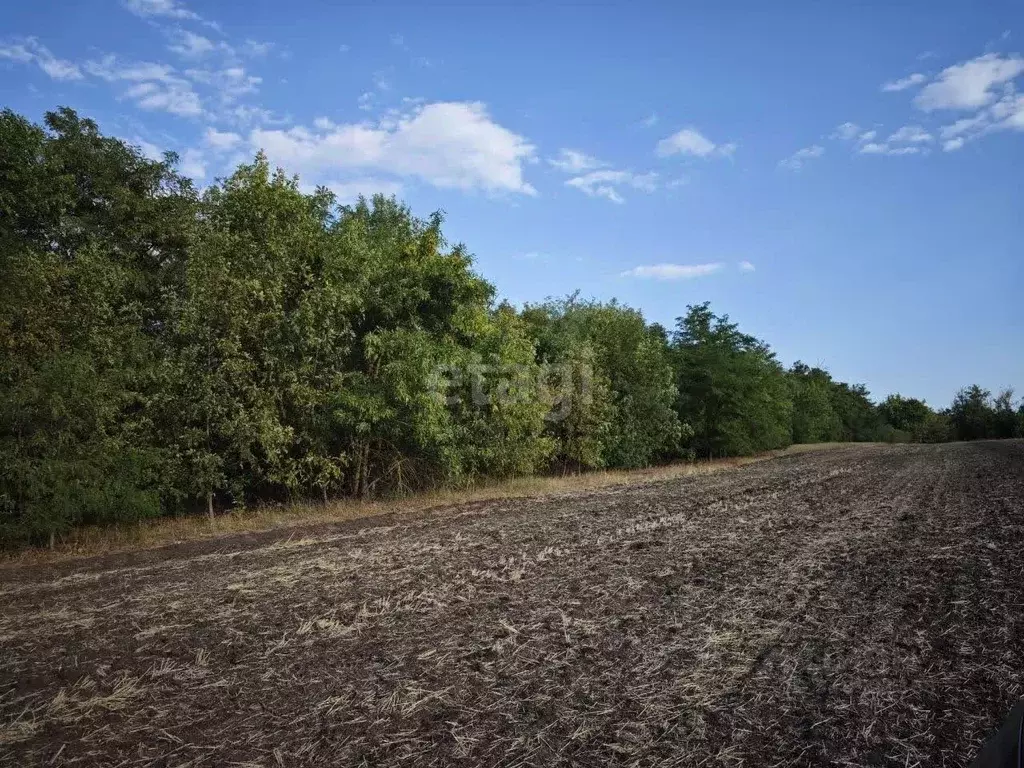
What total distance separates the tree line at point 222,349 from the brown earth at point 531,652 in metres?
2.91

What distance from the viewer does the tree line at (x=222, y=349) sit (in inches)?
463

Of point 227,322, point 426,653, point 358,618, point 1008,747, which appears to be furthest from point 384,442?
point 1008,747

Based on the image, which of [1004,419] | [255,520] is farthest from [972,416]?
[255,520]

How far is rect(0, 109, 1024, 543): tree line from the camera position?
A: 38.6 feet

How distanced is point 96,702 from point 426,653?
95.8 inches

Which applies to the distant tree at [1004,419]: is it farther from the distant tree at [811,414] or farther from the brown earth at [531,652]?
the brown earth at [531,652]

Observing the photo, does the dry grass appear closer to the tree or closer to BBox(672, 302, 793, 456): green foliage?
the tree

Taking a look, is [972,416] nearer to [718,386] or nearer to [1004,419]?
[1004,419]

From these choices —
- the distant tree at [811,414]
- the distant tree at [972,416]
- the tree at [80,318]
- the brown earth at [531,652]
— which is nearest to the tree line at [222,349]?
the tree at [80,318]

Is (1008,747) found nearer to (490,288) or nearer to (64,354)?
(64,354)

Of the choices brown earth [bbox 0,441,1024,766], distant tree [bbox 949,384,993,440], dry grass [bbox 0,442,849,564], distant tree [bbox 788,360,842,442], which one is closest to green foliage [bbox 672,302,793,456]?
dry grass [bbox 0,442,849,564]

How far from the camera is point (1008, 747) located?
67.6 inches

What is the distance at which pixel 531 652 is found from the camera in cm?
538

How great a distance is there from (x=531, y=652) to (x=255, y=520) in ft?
36.7
